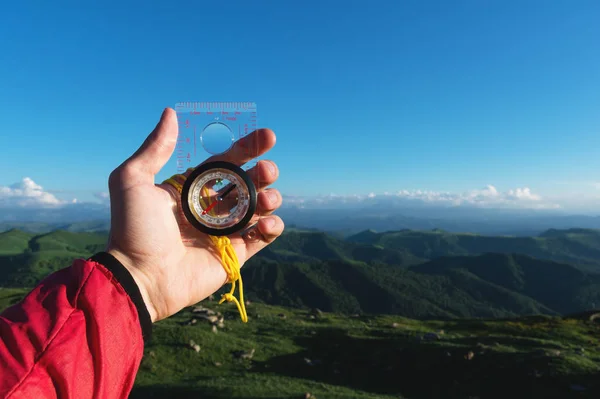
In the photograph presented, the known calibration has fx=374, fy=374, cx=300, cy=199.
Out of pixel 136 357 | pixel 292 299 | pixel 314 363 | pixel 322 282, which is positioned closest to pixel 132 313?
pixel 136 357

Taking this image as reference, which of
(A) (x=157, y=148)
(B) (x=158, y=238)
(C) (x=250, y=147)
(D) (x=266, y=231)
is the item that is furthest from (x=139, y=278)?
(C) (x=250, y=147)

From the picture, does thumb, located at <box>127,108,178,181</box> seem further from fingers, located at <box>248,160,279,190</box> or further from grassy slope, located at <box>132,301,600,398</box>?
grassy slope, located at <box>132,301,600,398</box>

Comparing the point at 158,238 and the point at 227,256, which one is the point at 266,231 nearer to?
the point at 227,256

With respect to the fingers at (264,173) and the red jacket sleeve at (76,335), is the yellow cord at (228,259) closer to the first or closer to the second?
the fingers at (264,173)

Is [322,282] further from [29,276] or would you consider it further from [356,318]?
[29,276]

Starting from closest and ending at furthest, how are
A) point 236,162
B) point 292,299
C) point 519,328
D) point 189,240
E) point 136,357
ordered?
point 136,357
point 189,240
point 236,162
point 519,328
point 292,299

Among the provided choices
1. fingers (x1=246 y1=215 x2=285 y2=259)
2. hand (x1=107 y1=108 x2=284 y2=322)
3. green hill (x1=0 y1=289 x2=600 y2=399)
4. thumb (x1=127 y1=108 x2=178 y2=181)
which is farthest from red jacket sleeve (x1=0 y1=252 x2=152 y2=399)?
green hill (x1=0 y1=289 x2=600 y2=399)

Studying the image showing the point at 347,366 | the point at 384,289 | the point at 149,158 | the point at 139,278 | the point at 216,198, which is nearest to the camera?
the point at 139,278
